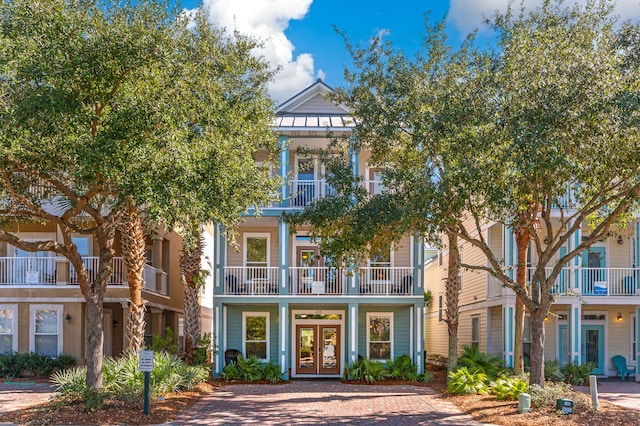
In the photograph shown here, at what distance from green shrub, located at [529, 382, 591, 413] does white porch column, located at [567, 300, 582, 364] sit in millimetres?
7548

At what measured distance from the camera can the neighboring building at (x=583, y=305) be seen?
77.9ft

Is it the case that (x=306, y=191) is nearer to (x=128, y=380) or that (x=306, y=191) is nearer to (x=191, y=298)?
(x=191, y=298)

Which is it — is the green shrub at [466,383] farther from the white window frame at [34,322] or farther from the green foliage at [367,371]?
the white window frame at [34,322]

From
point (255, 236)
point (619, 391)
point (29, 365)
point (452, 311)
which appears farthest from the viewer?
point (255, 236)

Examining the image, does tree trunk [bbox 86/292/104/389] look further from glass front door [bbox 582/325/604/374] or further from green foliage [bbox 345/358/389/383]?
glass front door [bbox 582/325/604/374]

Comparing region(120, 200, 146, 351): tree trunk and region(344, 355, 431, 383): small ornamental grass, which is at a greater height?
region(120, 200, 146, 351): tree trunk

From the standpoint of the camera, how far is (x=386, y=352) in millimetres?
24578

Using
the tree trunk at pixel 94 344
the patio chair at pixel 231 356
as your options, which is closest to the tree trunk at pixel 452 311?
the patio chair at pixel 231 356

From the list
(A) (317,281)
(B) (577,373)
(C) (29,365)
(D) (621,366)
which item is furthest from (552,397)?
(C) (29,365)

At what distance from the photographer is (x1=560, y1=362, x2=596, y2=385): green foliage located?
22.0m

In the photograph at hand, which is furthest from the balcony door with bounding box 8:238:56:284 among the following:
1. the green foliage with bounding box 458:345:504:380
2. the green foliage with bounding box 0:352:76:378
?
the green foliage with bounding box 458:345:504:380

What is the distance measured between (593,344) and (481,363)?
20.7ft

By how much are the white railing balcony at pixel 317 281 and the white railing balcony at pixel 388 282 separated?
30.2 inches

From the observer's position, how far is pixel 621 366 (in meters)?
24.8
